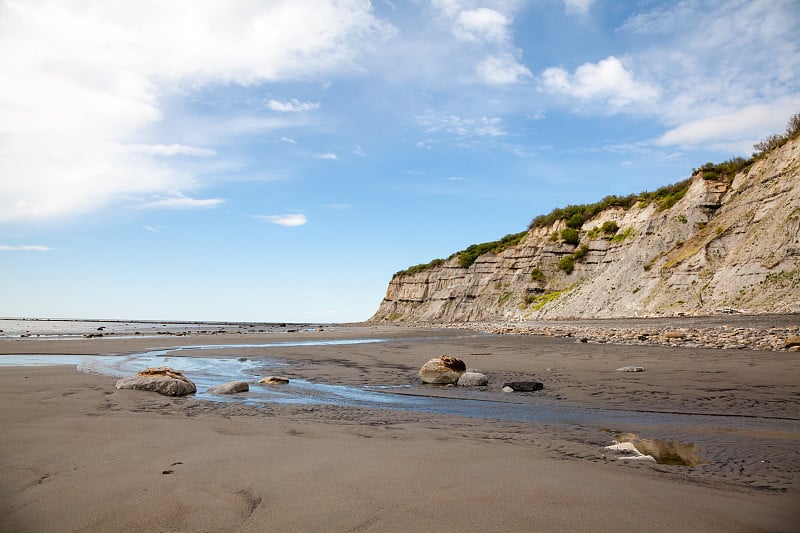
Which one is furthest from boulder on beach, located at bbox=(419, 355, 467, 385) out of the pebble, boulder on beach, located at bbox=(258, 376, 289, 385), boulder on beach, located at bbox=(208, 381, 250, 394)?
the pebble

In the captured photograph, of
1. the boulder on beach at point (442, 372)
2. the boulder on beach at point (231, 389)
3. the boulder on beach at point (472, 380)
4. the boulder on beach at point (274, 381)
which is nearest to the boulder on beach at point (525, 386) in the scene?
the boulder on beach at point (472, 380)

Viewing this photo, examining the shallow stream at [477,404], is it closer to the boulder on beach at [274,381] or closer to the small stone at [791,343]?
the boulder on beach at [274,381]

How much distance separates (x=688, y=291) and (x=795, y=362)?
1072 inches

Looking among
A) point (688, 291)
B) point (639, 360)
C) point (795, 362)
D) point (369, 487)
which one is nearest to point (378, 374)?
point (639, 360)

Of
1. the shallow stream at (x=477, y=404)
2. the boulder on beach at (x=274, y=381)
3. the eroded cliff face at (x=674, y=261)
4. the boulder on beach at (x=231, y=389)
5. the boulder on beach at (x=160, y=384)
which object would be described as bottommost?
the shallow stream at (x=477, y=404)

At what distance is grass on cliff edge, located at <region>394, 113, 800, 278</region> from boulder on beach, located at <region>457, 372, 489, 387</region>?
40411 millimetres

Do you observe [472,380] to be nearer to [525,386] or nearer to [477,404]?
[525,386]

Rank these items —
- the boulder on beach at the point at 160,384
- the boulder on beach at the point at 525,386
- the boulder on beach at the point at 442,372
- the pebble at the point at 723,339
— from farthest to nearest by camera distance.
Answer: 1. the pebble at the point at 723,339
2. the boulder on beach at the point at 442,372
3. the boulder on beach at the point at 525,386
4. the boulder on beach at the point at 160,384

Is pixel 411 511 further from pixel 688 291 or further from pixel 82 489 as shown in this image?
pixel 688 291

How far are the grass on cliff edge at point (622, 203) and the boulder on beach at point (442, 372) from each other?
40.3 meters

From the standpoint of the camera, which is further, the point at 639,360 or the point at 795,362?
the point at 639,360

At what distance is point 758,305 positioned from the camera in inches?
1114

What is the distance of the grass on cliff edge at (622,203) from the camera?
41625mm

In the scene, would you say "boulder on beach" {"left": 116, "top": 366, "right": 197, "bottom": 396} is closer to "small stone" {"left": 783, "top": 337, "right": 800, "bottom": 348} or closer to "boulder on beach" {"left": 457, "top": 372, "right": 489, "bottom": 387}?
"boulder on beach" {"left": 457, "top": 372, "right": 489, "bottom": 387}
